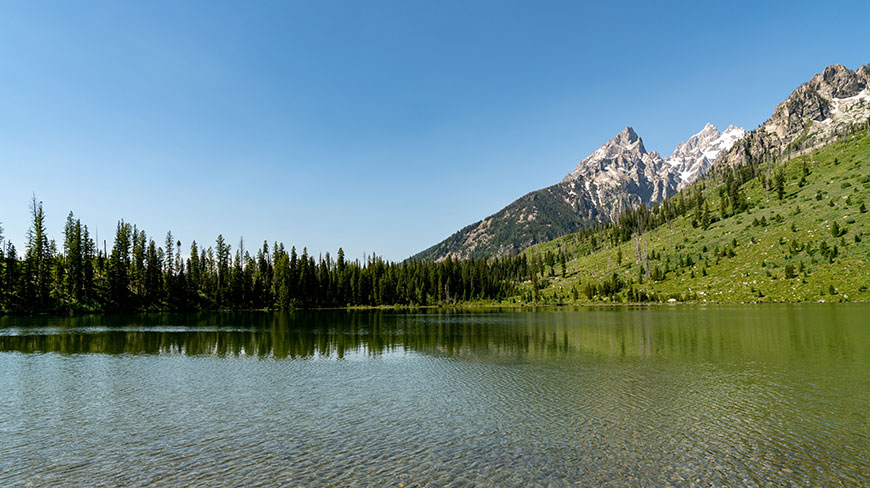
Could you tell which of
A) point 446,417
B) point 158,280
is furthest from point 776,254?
point 158,280

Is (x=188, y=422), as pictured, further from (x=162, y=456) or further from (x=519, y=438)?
(x=519, y=438)

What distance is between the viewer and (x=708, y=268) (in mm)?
150625

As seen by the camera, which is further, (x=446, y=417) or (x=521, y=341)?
(x=521, y=341)

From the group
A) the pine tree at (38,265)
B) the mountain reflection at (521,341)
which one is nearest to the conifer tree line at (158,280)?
the pine tree at (38,265)

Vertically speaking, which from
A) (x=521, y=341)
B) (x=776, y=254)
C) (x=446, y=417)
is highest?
(x=776, y=254)

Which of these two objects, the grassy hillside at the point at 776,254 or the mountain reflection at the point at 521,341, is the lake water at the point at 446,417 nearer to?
the mountain reflection at the point at 521,341

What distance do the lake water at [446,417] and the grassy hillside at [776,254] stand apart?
86265mm

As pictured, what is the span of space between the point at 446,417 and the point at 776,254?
152877 mm

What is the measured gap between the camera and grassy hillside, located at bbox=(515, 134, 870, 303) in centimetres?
11400

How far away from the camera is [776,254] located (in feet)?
445

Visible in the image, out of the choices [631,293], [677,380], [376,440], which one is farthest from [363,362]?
[631,293]

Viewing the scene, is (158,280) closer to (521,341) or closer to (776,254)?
(521,341)

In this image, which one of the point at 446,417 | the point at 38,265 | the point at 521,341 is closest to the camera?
the point at 446,417

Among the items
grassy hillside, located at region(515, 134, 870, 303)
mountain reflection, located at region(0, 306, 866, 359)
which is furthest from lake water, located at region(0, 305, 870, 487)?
grassy hillside, located at region(515, 134, 870, 303)
